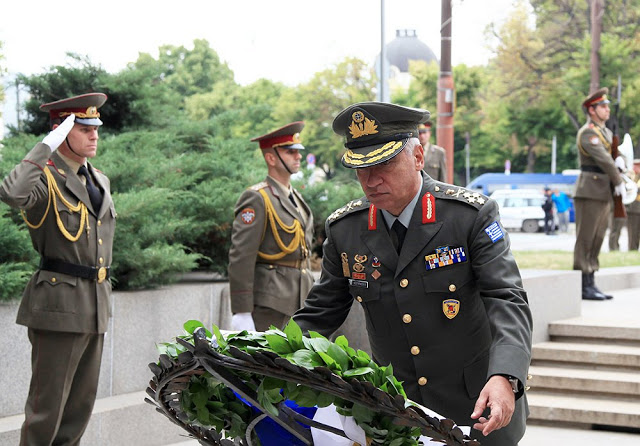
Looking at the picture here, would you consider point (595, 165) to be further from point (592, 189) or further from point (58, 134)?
point (58, 134)

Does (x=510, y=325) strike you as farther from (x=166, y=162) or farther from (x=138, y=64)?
(x=138, y=64)

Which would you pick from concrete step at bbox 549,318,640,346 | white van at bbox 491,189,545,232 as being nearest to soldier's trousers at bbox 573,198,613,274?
concrete step at bbox 549,318,640,346

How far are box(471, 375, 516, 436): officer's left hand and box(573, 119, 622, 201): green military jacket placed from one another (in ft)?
26.7

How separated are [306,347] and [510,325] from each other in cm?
85

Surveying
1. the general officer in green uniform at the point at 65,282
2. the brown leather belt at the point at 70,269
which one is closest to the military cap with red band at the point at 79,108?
the general officer in green uniform at the point at 65,282

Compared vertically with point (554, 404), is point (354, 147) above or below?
above

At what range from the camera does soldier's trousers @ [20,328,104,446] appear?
18.6ft

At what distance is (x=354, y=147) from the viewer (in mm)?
3314

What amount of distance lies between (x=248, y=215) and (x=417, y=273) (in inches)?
147

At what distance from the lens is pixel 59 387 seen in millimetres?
5723

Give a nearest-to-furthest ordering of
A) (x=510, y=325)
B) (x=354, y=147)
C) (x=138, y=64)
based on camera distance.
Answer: (x=510, y=325), (x=354, y=147), (x=138, y=64)

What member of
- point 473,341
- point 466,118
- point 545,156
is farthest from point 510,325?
point 545,156

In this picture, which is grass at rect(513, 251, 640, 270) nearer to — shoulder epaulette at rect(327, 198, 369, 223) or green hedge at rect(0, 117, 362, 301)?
green hedge at rect(0, 117, 362, 301)

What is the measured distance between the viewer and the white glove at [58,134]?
18.3 feet
